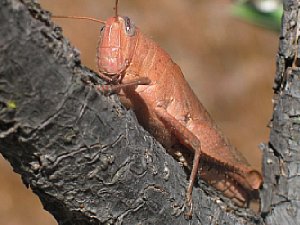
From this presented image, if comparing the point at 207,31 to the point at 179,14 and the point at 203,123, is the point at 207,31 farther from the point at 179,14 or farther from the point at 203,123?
the point at 203,123

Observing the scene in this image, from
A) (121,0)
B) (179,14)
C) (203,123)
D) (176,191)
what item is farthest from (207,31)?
(176,191)

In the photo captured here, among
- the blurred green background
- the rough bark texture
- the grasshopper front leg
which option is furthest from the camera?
the blurred green background

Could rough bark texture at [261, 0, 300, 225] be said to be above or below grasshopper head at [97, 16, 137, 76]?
below

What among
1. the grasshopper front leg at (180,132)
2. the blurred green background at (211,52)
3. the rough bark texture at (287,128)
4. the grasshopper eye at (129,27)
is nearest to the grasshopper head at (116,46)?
the grasshopper eye at (129,27)

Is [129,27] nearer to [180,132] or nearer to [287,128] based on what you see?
[180,132]

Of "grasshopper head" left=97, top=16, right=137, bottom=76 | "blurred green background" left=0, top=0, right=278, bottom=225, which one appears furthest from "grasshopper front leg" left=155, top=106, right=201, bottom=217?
"blurred green background" left=0, top=0, right=278, bottom=225

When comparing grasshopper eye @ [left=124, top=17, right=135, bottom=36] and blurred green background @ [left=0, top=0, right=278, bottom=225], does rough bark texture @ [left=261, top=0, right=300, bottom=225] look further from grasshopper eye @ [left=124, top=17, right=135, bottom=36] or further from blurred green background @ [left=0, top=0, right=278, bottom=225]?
blurred green background @ [left=0, top=0, right=278, bottom=225]
